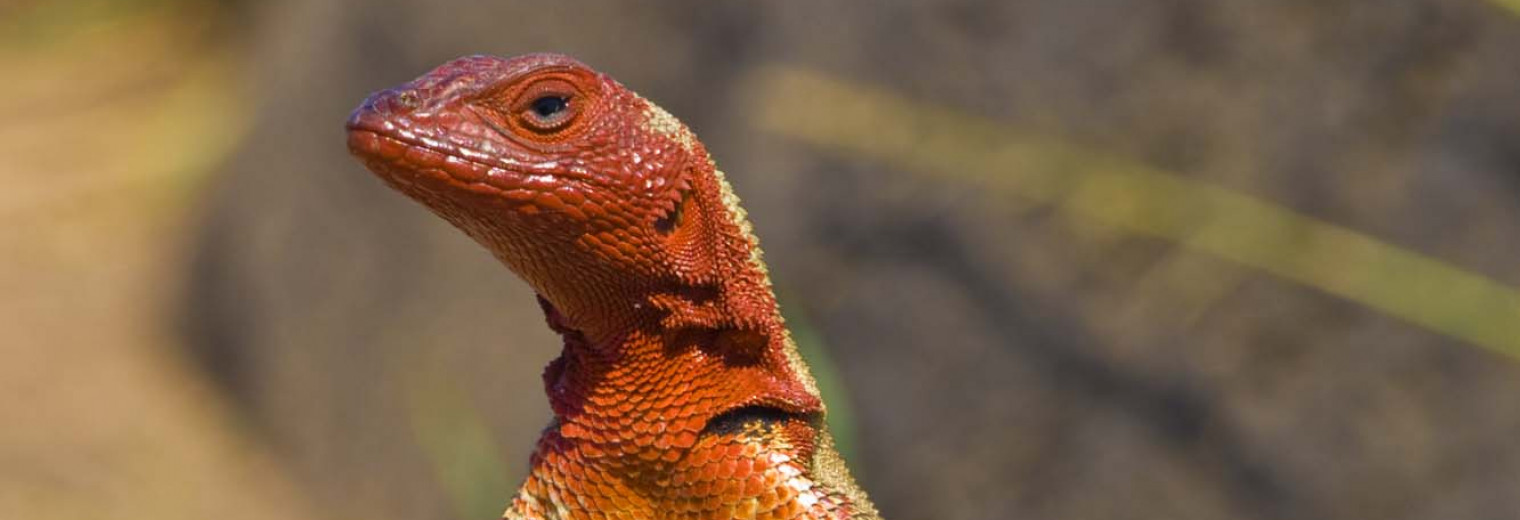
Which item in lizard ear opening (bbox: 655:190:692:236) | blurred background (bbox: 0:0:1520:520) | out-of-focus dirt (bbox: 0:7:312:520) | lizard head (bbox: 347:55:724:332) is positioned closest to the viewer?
lizard head (bbox: 347:55:724:332)

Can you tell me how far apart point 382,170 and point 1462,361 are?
3941mm

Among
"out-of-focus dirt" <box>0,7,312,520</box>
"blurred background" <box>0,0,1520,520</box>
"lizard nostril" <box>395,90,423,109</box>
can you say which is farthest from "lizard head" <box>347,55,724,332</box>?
"out-of-focus dirt" <box>0,7,312,520</box>

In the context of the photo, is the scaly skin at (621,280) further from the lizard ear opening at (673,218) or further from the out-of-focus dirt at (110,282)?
the out-of-focus dirt at (110,282)

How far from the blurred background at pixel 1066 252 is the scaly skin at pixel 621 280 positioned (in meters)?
3.11

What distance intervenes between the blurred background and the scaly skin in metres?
3.11

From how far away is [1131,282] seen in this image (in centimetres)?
564

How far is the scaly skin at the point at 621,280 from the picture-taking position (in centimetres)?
242

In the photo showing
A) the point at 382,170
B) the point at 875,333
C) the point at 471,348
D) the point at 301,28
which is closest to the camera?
the point at 382,170

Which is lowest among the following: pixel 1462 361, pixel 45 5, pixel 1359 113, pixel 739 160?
pixel 1462 361

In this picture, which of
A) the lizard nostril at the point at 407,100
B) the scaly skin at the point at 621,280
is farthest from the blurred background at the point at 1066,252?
the lizard nostril at the point at 407,100

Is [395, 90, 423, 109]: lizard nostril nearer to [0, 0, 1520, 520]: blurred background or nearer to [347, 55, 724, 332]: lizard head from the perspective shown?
[347, 55, 724, 332]: lizard head

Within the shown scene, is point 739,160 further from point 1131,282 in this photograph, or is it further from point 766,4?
point 1131,282

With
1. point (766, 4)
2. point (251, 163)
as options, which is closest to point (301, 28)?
point (251, 163)

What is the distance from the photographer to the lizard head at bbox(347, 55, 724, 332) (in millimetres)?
2395
